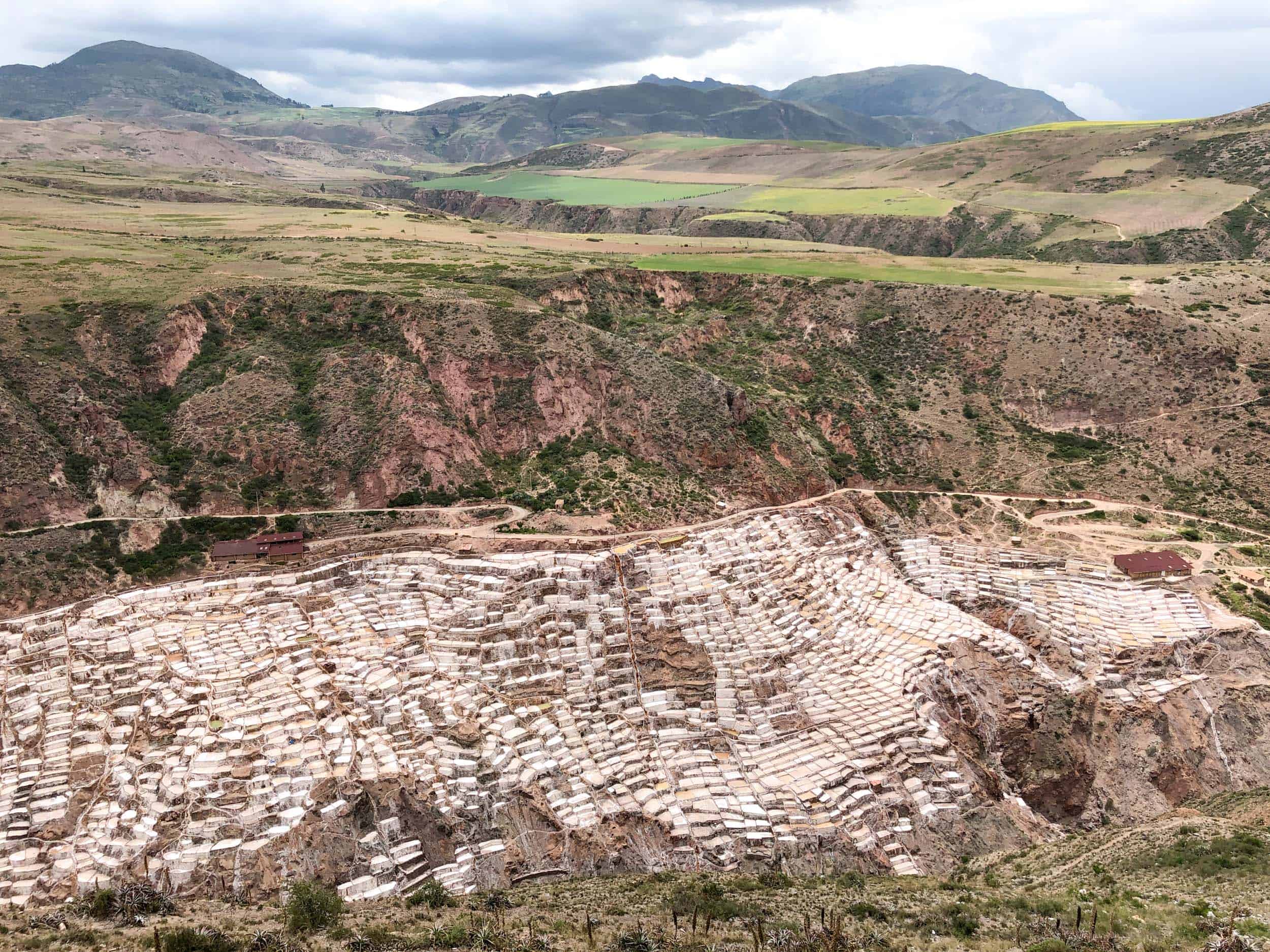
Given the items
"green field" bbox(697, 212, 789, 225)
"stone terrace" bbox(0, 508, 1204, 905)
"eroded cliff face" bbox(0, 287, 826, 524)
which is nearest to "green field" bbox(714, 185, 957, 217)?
"green field" bbox(697, 212, 789, 225)

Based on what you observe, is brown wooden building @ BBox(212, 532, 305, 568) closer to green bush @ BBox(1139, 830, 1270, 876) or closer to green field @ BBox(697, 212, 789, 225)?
green bush @ BBox(1139, 830, 1270, 876)

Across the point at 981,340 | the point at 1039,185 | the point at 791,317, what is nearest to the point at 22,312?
the point at 791,317

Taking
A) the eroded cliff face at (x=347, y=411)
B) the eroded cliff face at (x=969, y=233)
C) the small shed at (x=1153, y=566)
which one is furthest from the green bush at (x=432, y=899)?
the eroded cliff face at (x=969, y=233)

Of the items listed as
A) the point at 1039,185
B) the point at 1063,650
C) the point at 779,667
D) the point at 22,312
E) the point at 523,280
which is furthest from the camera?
the point at 1039,185

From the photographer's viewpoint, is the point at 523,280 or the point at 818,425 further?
the point at 523,280

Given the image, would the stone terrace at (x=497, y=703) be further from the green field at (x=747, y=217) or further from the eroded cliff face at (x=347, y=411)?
the green field at (x=747, y=217)

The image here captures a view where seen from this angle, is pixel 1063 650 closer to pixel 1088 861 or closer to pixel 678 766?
pixel 1088 861

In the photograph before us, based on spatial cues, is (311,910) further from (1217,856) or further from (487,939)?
(1217,856)

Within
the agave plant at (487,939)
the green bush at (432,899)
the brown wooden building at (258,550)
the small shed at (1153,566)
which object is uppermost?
the brown wooden building at (258,550)
